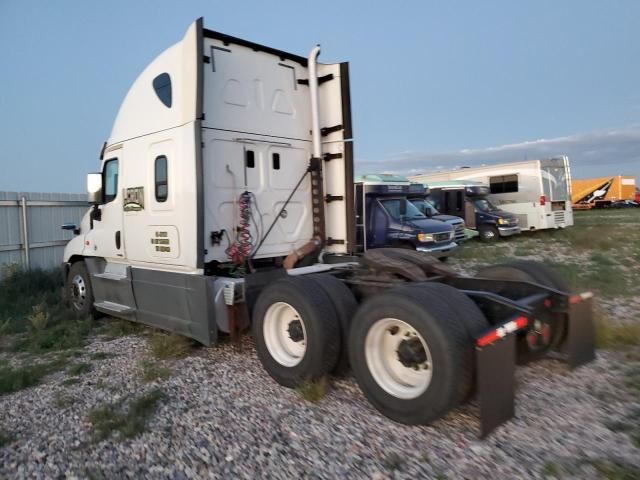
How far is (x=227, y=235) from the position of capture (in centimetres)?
607

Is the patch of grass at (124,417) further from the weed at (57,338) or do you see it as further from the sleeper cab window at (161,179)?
the weed at (57,338)

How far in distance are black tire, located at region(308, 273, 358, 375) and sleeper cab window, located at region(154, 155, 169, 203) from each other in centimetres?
229

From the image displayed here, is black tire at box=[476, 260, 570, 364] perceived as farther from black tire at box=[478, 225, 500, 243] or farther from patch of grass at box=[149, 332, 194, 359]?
black tire at box=[478, 225, 500, 243]

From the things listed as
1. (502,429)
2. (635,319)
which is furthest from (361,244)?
(502,429)

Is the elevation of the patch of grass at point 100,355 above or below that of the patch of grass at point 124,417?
above

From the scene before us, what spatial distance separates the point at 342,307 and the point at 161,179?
291 cm

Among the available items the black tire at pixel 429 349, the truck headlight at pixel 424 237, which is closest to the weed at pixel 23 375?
the black tire at pixel 429 349

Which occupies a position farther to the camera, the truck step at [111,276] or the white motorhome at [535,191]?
the white motorhome at [535,191]

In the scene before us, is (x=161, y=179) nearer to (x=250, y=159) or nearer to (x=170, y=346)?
(x=250, y=159)

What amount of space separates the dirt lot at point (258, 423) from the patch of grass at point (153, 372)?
0.02m

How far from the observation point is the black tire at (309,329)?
4.55 m

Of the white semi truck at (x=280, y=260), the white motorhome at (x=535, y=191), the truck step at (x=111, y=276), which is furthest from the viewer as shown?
the white motorhome at (x=535, y=191)

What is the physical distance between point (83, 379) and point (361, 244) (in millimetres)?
8118

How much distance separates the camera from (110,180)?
7340 millimetres
